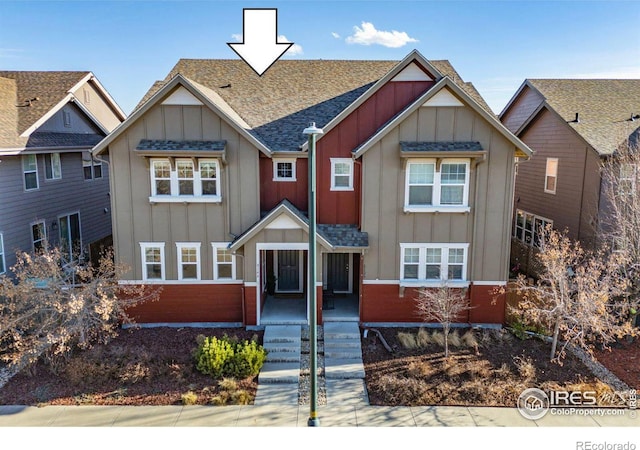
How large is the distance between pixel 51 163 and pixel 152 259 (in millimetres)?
8177

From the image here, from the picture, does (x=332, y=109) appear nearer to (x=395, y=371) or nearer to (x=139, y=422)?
(x=395, y=371)

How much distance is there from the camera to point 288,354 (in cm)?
1273

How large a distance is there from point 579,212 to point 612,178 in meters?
2.47

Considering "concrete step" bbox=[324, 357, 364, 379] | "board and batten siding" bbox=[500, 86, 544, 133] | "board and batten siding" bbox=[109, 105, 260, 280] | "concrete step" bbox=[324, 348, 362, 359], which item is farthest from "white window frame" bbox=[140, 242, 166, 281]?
"board and batten siding" bbox=[500, 86, 544, 133]

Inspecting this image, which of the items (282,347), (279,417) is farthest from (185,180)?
(279,417)

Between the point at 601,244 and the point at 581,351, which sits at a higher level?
the point at 601,244

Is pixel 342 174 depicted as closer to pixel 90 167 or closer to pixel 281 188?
pixel 281 188

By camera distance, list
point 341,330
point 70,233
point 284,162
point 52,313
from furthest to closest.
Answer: point 70,233, point 284,162, point 341,330, point 52,313

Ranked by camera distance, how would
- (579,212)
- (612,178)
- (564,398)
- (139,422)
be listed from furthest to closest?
(579,212)
(612,178)
(564,398)
(139,422)

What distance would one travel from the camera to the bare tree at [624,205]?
555 inches

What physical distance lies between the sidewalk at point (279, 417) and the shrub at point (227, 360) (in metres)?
1.37

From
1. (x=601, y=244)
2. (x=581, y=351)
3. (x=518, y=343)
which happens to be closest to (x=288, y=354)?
(x=518, y=343)

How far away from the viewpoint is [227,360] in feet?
38.5

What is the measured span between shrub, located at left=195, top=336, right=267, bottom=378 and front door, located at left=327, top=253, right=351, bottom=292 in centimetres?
560
